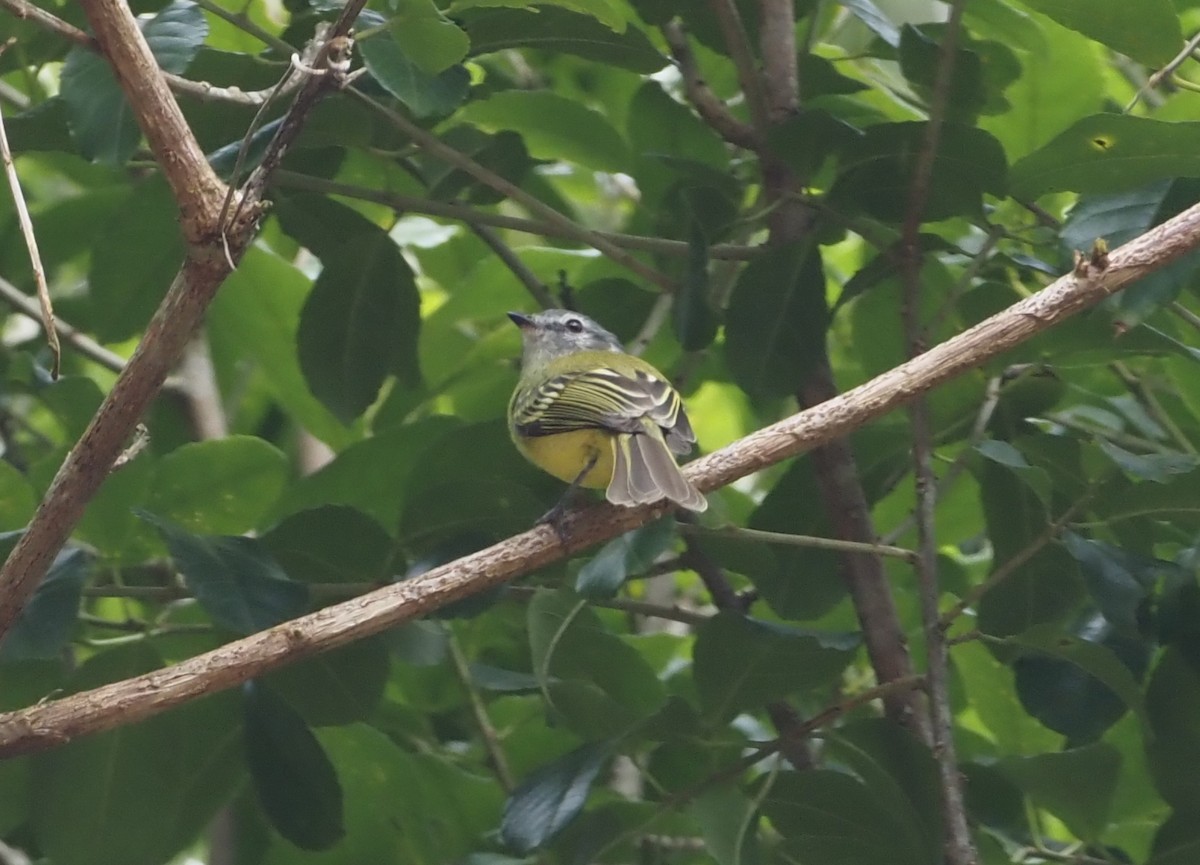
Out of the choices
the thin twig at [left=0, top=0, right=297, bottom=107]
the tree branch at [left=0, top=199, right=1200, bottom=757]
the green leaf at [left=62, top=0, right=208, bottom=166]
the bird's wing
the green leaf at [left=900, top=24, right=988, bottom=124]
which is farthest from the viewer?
the bird's wing

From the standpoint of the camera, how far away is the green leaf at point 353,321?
2318 millimetres

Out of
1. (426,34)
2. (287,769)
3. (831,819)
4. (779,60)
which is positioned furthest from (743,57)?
(287,769)

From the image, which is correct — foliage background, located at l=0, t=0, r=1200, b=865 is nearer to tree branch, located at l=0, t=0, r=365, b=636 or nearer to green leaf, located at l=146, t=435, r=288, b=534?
green leaf, located at l=146, t=435, r=288, b=534

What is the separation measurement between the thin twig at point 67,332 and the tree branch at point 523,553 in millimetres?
1155

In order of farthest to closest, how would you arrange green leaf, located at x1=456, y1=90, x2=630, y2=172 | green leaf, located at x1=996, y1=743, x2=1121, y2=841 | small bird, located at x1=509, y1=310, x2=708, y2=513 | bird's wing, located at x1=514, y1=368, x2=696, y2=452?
green leaf, located at x1=456, y1=90, x2=630, y2=172 → bird's wing, located at x1=514, y1=368, x2=696, y2=452 → small bird, located at x1=509, y1=310, x2=708, y2=513 → green leaf, located at x1=996, y1=743, x2=1121, y2=841

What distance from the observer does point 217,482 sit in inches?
83.1

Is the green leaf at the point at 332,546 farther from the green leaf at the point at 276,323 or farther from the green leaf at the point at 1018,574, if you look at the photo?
the green leaf at the point at 1018,574

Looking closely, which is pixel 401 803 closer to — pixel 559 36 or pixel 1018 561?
pixel 1018 561

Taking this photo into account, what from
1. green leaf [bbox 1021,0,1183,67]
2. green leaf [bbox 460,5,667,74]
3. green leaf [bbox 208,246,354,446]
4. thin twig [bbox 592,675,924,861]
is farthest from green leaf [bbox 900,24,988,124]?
green leaf [bbox 208,246,354,446]

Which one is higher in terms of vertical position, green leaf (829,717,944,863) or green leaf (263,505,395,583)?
green leaf (263,505,395,583)

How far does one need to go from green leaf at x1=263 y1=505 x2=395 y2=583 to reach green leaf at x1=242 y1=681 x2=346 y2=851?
180 millimetres

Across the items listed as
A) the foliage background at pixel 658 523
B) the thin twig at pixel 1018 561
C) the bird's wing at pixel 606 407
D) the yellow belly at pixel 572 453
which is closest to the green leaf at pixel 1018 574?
the foliage background at pixel 658 523

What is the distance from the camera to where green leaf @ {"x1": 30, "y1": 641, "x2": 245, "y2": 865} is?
6.49 feet

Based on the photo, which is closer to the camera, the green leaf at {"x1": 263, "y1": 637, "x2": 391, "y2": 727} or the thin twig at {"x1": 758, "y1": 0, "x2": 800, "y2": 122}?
the green leaf at {"x1": 263, "y1": 637, "x2": 391, "y2": 727}
